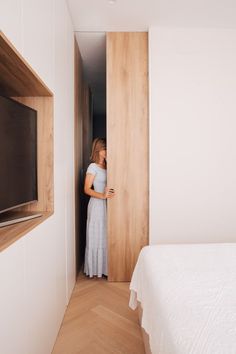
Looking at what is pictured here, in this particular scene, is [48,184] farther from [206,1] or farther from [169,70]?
[206,1]

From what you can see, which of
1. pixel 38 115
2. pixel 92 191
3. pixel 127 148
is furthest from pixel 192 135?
pixel 38 115

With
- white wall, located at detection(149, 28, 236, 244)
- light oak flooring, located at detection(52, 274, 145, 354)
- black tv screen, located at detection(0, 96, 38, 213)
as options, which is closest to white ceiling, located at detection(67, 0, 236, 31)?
white wall, located at detection(149, 28, 236, 244)

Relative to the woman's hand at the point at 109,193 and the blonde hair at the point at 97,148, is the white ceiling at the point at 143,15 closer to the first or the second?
the blonde hair at the point at 97,148

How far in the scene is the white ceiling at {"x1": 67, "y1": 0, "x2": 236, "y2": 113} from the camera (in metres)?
2.23

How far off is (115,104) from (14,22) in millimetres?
1760

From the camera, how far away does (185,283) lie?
1.28 m

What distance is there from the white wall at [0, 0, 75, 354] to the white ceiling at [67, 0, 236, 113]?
0.67 ft

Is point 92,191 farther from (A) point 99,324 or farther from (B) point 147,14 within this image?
(B) point 147,14

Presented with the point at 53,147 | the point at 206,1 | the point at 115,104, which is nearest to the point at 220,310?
the point at 53,147

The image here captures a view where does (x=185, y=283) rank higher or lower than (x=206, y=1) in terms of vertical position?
lower

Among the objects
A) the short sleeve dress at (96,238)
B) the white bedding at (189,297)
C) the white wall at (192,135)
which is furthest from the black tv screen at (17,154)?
the white wall at (192,135)

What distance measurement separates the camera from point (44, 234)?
1.49 m

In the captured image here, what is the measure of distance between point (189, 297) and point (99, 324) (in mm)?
1151

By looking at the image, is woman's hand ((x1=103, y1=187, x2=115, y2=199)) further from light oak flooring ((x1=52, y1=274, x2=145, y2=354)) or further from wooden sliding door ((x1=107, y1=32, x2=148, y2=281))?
light oak flooring ((x1=52, y1=274, x2=145, y2=354))
